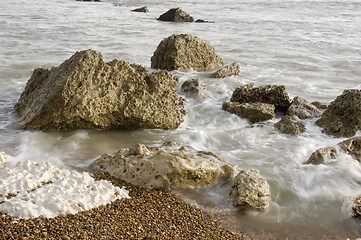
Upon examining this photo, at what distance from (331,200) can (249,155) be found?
1256mm

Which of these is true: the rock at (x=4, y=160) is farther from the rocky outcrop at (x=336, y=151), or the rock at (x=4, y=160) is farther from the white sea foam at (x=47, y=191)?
the rocky outcrop at (x=336, y=151)

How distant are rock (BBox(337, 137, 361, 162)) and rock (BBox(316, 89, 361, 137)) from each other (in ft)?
2.47

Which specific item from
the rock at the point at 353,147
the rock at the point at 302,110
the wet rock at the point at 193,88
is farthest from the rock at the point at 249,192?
the wet rock at the point at 193,88

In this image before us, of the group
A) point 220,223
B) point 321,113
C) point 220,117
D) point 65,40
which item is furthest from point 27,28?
point 220,223

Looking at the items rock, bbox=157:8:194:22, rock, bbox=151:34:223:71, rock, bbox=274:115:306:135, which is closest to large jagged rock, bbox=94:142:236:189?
rock, bbox=274:115:306:135

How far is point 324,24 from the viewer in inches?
711

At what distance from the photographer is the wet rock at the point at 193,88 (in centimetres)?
736

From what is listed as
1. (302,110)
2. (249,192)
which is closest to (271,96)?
(302,110)

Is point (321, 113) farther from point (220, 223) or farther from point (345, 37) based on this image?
point (345, 37)

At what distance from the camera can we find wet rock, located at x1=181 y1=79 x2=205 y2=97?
24.2 feet

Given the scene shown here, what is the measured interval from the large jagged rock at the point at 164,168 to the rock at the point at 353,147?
1662 millimetres

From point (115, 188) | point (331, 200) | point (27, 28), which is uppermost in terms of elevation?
point (27, 28)

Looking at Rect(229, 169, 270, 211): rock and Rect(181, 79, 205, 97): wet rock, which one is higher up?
Rect(181, 79, 205, 97): wet rock

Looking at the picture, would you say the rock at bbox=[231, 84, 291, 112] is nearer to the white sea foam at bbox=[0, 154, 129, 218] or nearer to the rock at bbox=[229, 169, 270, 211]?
the rock at bbox=[229, 169, 270, 211]
